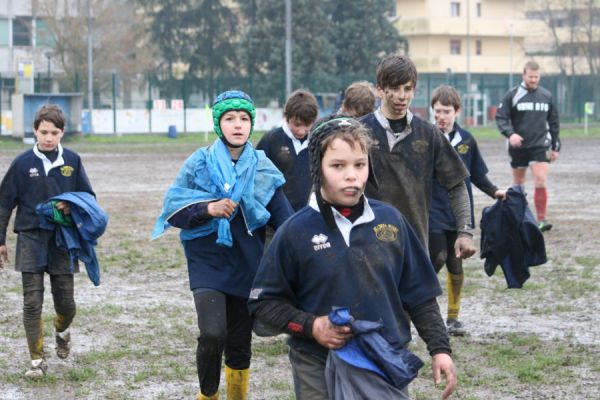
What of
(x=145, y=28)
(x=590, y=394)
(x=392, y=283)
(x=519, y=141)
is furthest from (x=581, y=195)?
(x=145, y=28)

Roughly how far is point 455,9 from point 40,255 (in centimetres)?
8886

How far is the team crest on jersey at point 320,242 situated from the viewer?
13.7 ft

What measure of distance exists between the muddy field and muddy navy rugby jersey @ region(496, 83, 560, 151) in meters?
1.13

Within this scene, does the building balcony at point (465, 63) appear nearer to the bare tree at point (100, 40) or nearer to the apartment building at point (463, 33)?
the apartment building at point (463, 33)

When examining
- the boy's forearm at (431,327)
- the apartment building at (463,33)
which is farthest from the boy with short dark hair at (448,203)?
the apartment building at (463,33)

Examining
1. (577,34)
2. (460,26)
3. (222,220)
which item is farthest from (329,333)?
(460,26)

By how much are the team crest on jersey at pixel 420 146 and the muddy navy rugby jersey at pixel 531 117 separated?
8.78 m

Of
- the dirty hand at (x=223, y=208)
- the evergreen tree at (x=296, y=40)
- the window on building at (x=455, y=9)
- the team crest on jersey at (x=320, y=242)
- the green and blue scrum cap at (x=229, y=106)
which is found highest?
the window on building at (x=455, y=9)

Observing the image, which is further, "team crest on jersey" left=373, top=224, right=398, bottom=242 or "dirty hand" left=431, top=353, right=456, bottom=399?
"team crest on jersey" left=373, top=224, right=398, bottom=242

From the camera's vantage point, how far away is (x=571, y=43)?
81.4 meters

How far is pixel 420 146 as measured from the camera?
6199mm

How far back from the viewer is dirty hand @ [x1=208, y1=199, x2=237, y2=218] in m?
5.80

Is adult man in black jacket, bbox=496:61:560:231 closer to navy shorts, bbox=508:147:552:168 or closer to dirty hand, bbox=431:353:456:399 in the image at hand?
navy shorts, bbox=508:147:552:168

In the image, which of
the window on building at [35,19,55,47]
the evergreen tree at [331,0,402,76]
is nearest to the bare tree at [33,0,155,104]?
the window on building at [35,19,55,47]
